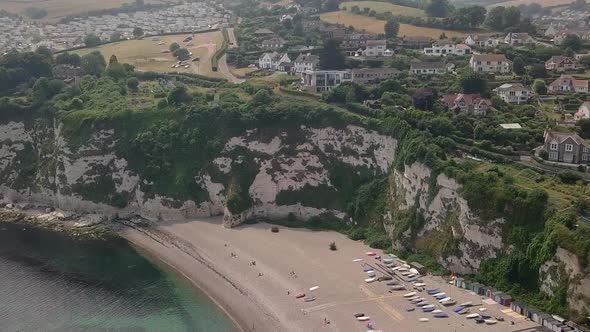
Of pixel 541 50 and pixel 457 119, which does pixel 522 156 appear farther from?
pixel 541 50

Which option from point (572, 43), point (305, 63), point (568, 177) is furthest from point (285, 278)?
point (572, 43)

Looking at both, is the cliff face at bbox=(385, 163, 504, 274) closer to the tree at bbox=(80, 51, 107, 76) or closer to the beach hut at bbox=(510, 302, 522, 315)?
the beach hut at bbox=(510, 302, 522, 315)

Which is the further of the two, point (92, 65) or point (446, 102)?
point (92, 65)

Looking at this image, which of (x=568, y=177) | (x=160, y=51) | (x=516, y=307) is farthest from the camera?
(x=160, y=51)

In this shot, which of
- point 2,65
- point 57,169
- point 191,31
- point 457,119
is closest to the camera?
point 457,119

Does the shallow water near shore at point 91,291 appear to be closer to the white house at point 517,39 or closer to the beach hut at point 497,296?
the beach hut at point 497,296

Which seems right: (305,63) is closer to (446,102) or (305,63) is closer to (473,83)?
(446,102)

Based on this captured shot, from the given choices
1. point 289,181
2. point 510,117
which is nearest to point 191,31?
point 289,181

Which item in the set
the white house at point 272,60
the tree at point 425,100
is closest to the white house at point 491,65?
the tree at point 425,100
